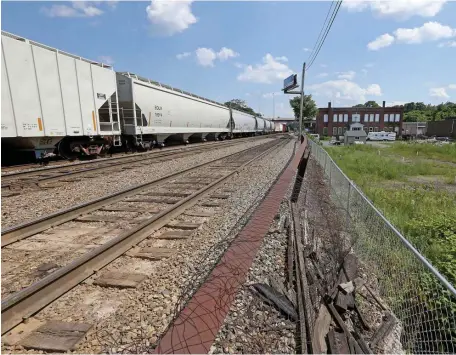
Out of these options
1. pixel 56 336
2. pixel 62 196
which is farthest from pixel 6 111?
pixel 56 336

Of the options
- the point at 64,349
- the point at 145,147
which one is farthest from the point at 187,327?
the point at 145,147

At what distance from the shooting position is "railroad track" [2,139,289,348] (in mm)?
3172

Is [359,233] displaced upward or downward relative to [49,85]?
downward

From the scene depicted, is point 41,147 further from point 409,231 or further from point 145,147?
point 409,231

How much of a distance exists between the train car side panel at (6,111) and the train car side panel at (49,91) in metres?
1.26

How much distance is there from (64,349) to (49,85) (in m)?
12.0

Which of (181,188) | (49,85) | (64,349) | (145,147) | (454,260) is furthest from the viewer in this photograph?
(145,147)

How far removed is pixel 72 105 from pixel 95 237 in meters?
10.2

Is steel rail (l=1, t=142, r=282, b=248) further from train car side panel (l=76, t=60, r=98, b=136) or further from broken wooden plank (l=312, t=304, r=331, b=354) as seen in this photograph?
train car side panel (l=76, t=60, r=98, b=136)

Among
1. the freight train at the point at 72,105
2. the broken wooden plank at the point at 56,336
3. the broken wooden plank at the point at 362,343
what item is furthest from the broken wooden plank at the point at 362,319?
the freight train at the point at 72,105

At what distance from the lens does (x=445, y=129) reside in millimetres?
89812

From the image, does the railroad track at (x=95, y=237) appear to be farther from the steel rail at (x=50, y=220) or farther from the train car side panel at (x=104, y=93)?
the train car side panel at (x=104, y=93)

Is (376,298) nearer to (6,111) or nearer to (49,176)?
(49,176)

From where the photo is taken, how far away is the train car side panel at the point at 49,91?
11.2m
